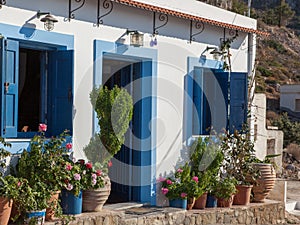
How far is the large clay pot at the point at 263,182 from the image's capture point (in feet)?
40.0

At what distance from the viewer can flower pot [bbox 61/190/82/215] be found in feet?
28.7

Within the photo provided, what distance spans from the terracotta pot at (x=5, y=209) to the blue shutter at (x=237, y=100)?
20.0 ft

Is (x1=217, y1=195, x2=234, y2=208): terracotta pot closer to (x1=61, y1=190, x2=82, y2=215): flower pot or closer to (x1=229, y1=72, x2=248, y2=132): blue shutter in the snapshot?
(x1=229, y1=72, x2=248, y2=132): blue shutter

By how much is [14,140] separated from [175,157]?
12.9 feet

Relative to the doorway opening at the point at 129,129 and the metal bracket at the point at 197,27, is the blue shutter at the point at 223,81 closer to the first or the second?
the metal bracket at the point at 197,27

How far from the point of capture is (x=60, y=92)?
9195 millimetres

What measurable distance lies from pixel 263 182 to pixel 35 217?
590 centimetres

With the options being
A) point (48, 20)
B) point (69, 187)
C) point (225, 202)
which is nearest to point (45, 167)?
point (69, 187)

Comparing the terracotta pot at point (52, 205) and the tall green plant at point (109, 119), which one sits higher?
the tall green plant at point (109, 119)

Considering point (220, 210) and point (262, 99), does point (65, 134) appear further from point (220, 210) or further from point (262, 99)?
point (262, 99)

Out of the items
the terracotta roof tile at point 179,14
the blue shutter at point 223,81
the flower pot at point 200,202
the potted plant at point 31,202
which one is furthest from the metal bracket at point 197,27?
the potted plant at point 31,202

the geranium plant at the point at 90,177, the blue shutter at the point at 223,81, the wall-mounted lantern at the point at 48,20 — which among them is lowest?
the geranium plant at the point at 90,177

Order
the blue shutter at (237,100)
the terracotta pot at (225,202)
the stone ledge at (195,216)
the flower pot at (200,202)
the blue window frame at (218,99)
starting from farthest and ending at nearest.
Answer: the blue shutter at (237,100) < the blue window frame at (218,99) < the terracotta pot at (225,202) < the flower pot at (200,202) < the stone ledge at (195,216)

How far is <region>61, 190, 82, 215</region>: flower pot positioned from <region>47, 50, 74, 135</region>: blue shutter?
1046 mm
